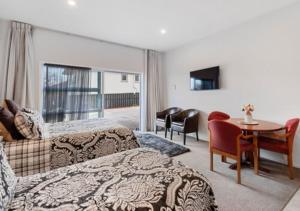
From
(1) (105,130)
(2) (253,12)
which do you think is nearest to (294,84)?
(2) (253,12)

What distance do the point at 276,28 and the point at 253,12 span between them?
1.66 ft

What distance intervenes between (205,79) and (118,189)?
3.87 meters

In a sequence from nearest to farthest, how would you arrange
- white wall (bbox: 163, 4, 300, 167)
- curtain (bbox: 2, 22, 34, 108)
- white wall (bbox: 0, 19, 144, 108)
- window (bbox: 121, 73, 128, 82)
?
white wall (bbox: 163, 4, 300, 167) < curtain (bbox: 2, 22, 34, 108) < white wall (bbox: 0, 19, 144, 108) < window (bbox: 121, 73, 128, 82)

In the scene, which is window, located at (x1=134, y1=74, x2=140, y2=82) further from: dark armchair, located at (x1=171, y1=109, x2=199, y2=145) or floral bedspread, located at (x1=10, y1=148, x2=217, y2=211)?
floral bedspread, located at (x1=10, y1=148, x2=217, y2=211)

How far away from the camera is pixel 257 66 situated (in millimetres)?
3375

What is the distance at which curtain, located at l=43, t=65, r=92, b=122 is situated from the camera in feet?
13.3

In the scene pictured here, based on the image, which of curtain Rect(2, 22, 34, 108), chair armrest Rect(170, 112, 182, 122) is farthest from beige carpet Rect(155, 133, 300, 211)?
curtain Rect(2, 22, 34, 108)

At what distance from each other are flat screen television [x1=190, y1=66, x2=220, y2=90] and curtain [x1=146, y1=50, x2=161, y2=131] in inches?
51.6

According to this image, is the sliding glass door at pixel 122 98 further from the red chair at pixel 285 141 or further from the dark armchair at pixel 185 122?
the red chair at pixel 285 141

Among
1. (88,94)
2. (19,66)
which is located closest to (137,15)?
(88,94)

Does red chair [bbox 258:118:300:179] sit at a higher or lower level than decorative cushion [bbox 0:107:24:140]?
lower

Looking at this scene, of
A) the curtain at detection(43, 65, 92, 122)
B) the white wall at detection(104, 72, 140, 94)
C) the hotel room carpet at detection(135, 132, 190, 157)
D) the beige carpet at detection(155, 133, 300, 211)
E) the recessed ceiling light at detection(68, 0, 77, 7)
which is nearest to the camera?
the beige carpet at detection(155, 133, 300, 211)

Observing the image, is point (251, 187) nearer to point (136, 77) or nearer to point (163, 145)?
point (163, 145)

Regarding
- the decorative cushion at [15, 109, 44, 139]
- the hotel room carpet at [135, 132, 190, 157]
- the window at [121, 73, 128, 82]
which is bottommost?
the hotel room carpet at [135, 132, 190, 157]
